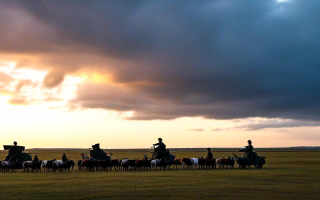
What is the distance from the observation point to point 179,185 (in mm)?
23844

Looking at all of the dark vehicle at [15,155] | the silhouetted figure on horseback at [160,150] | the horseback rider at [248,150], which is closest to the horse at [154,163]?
the silhouetted figure on horseback at [160,150]

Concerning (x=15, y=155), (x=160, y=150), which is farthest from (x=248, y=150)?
(x=15, y=155)

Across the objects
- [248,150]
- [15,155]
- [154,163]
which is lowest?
[154,163]

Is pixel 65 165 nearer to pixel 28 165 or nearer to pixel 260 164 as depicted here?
pixel 28 165

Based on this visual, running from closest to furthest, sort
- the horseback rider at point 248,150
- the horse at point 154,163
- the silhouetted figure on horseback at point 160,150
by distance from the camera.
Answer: the horseback rider at point 248,150 → the horse at point 154,163 → the silhouetted figure on horseback at point 160,150

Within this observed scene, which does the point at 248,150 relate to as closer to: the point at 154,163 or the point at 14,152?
the point at 154,163

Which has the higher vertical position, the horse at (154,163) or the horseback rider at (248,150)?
the horseback rider at (248,150)

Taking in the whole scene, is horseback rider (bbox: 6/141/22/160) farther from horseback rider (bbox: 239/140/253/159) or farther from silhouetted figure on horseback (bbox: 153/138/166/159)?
horseback rider (bbox: 239/140/253/159)

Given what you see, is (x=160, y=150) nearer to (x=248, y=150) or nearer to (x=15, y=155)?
(x=248, y=150)

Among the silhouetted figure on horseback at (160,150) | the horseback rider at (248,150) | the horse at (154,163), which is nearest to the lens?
the horseback rider at (248,150)

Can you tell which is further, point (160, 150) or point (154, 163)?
point (160, 150)

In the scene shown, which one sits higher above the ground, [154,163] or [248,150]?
[248,150]

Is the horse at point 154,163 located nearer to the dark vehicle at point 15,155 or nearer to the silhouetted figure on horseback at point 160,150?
the silhouetted figure on horseback at point 160,150

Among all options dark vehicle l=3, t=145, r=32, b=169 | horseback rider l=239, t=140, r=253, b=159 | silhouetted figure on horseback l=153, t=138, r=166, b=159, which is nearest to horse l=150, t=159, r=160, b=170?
silhouetted figure on horseback l=153, t=138, r=166, b=159
